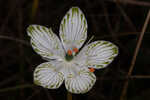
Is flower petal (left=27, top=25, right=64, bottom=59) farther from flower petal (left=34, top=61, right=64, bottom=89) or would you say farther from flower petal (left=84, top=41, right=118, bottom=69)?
flower petal (left=84, top=41, right=118, bottom=69)

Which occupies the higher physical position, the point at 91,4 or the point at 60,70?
the point at 91,4

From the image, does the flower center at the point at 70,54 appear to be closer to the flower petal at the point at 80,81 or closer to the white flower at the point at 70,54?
the white flower at the point at 70,54

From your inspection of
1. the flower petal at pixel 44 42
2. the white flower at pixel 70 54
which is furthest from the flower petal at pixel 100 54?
the flower petal at pixel 44 42

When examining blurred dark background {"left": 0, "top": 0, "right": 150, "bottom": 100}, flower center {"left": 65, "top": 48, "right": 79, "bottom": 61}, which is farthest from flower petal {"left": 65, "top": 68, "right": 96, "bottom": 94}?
blurred dark background {"left": 0, "top": 0, "right": 150, "bottom": 100}

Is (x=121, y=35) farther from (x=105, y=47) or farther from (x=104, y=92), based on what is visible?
(x=105, y=47)

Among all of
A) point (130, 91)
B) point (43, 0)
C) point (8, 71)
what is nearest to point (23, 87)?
point (8, 71)

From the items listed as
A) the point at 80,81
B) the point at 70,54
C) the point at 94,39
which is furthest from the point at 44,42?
the point at 94,39

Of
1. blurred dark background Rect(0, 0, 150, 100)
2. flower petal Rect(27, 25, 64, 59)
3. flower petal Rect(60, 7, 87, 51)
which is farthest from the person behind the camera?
blurred dark background Rect(0, 0, 150, 100)
